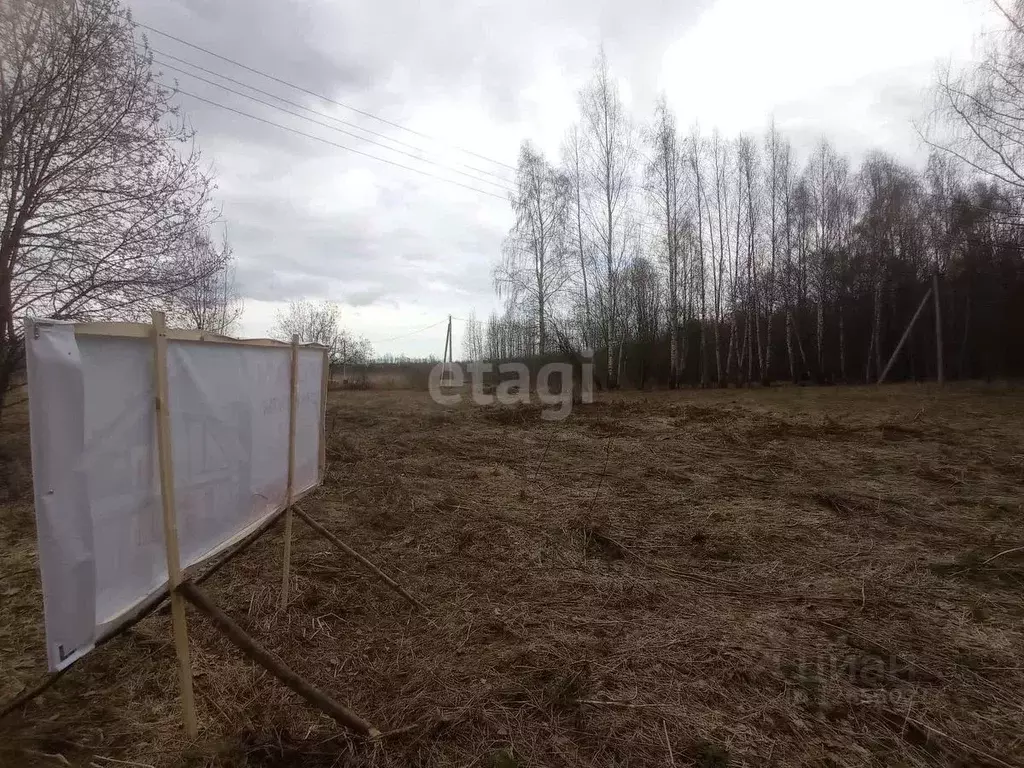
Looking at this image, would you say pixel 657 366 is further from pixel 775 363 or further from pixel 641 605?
pixel 641 605

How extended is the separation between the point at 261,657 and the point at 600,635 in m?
1.71

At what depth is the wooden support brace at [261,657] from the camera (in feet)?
6.02

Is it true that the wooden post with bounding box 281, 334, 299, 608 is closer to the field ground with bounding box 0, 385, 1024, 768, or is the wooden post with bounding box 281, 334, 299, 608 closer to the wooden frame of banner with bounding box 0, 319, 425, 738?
the field ground with bounding box 0, 385, 1024, 768

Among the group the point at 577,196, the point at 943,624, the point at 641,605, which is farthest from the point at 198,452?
the point at 577,196

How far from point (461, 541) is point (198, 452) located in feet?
9.18

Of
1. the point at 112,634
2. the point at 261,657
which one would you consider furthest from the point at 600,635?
the point at 112,634

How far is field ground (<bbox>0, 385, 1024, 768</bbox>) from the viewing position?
2.03m

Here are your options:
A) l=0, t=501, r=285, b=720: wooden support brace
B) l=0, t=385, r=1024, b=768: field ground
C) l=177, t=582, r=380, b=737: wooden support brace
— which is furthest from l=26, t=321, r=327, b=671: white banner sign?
l=0, t=385, r=1024, b=768: field ground

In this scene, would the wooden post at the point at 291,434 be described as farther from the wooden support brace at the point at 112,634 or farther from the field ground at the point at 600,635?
the field ground at the point at 600,635

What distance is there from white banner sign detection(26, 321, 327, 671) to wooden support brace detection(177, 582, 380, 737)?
122 millimetres

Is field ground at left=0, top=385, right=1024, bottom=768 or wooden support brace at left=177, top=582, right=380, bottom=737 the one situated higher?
wooden support brace at left=177, top=582, right=380, bottom=737

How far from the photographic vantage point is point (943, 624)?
9.63 feet

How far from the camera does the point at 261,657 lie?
1.91 metres

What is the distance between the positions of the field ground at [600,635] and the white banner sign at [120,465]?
0.79 metres
